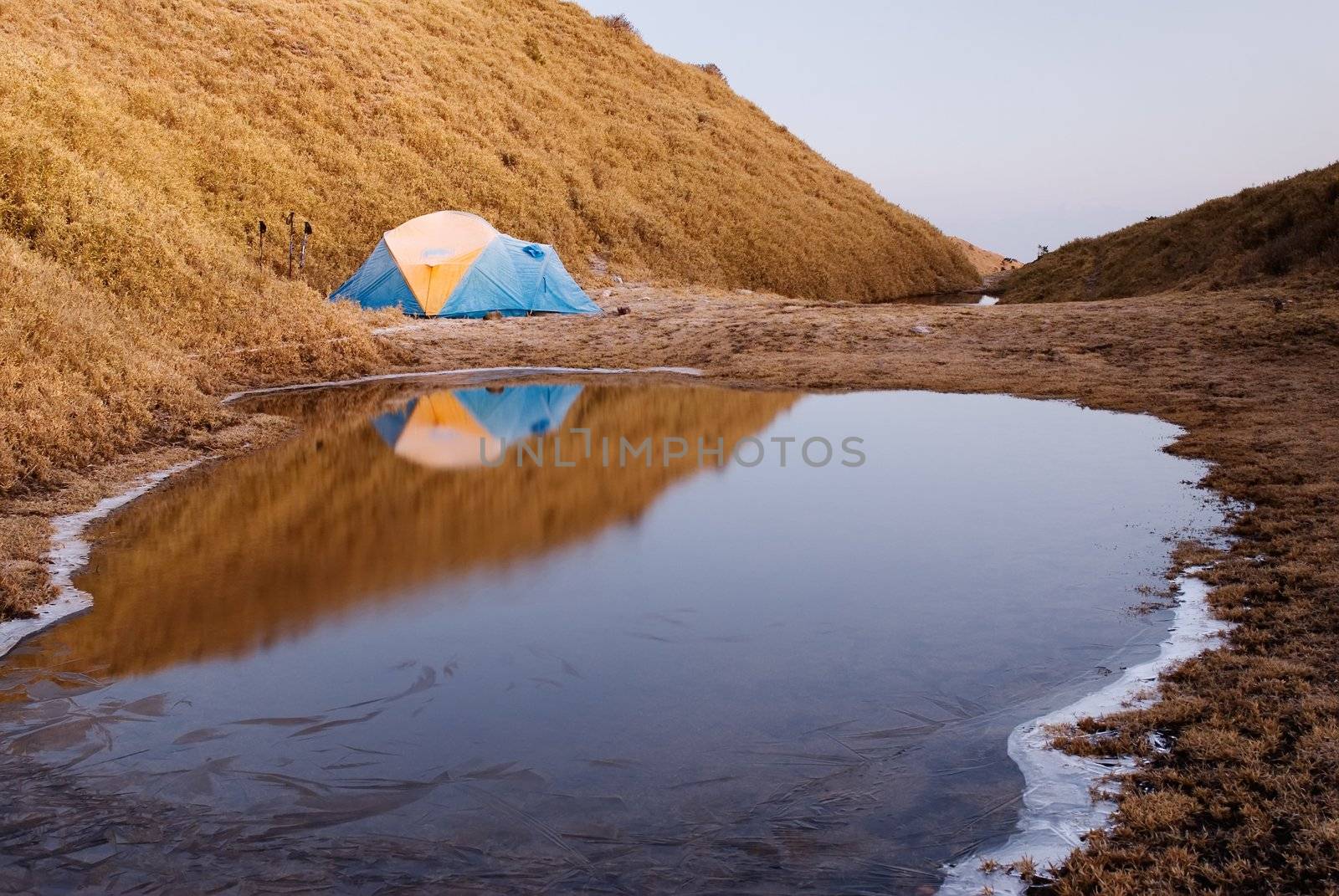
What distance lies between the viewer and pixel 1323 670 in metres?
5.15

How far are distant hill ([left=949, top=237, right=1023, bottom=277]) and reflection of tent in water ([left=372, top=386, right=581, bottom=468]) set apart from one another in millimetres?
Result: 41776

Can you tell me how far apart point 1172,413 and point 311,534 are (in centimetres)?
1058

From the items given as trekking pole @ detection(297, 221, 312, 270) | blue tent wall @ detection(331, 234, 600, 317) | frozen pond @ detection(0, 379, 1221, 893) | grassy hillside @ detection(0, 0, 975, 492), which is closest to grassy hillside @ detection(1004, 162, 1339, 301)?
grassy hillside @ detection(0, 0, 975, 492)

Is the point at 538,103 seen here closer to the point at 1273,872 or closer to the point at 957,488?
the point at 957,488

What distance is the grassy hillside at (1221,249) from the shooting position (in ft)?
73.7

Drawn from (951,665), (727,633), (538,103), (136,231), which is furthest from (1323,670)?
(538,103)

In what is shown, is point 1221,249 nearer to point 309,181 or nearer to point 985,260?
point 309,181

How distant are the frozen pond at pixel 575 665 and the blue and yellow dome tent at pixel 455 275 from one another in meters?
13.4

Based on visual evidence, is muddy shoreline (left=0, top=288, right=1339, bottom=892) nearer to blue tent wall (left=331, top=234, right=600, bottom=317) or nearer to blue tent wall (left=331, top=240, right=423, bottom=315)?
blue tent wall (left=331, top=234, right=600, bottom=317)

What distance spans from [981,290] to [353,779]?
46115mm

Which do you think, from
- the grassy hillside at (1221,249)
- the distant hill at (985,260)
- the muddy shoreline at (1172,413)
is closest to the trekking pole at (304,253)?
the muddy shoreline at (1172,413)

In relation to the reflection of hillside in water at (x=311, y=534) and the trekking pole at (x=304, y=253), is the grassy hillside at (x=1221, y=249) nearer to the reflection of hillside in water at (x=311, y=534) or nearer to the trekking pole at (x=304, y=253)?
the reflection of hillside in water at (x=311, y=534)

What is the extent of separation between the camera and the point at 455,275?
24344mm

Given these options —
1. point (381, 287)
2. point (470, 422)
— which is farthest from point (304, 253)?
point (470, 422)
